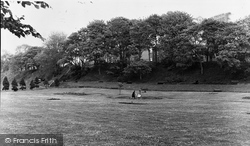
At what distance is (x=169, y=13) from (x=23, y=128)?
52287 mm

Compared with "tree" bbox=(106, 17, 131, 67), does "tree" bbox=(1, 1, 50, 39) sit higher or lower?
lower

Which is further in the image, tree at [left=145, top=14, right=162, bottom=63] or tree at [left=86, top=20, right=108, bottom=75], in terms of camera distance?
tree at [left=86, top=20, right=108, bottom=75]

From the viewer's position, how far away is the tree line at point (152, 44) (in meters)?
45.9

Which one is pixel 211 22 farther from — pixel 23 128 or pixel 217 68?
pixel 23 128

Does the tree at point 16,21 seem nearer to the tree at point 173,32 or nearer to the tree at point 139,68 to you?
the tree at point 173,32

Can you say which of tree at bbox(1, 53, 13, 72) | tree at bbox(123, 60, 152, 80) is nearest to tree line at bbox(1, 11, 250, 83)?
tree at bbox(123, 60, 152, 80)

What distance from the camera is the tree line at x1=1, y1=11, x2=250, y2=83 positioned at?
45875mm

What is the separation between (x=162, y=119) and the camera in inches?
641

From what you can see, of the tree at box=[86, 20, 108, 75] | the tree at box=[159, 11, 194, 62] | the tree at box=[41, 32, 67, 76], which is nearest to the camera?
the tree at box=[159, 11, 194, 62]

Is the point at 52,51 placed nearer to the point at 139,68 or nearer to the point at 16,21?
the point at 139,68

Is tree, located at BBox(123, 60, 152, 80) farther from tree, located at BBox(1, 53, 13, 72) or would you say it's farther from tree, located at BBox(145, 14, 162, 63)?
tree, located at BBox(1, 53, 13, 72)

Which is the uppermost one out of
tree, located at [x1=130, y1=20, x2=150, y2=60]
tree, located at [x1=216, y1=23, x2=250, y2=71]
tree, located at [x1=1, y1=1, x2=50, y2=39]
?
tree, located at [x1=130, y1=20, x2=150, y2=60]

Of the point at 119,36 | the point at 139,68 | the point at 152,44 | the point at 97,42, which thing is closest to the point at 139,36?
the point at 152,44

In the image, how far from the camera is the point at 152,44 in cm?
6175
